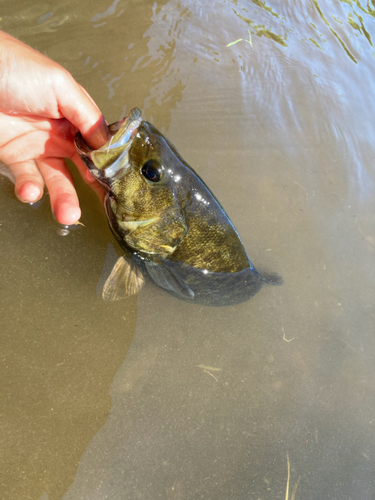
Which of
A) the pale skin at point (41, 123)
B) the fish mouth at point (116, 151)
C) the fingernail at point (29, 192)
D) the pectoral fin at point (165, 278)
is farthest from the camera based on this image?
the pectoral fin at point (165, 278)

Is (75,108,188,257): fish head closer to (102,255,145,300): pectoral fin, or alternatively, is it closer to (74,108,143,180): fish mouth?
(74,108,143,180): fish mouth

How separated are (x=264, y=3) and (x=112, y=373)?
5.86 metres

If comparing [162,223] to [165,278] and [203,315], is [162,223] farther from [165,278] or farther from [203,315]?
[203,315]

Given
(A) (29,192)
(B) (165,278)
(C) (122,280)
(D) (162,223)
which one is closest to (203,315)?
(B) (165,278)

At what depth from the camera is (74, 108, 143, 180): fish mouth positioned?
6.33 feet

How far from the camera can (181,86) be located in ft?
12.3

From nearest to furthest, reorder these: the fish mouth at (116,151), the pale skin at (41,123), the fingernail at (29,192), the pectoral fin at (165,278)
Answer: the fish mouth at (116,151) < the pale skin at (41,123) < the fingernail at (29,192) < the pectoral fin at (165,278)

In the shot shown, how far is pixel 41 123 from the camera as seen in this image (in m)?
2.59

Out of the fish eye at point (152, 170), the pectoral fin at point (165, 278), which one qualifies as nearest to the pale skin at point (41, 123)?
the fish eye at point (152, 170)

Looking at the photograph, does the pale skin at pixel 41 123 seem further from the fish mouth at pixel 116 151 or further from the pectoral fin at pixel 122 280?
the pectoral fin at pixel 122 280

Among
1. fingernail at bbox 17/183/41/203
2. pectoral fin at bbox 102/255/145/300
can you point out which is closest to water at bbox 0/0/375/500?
pectoral fin at bbox 102/255/145/300

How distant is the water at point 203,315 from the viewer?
224cm

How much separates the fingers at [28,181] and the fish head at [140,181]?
0.48 m

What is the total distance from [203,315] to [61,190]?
5.14ft
